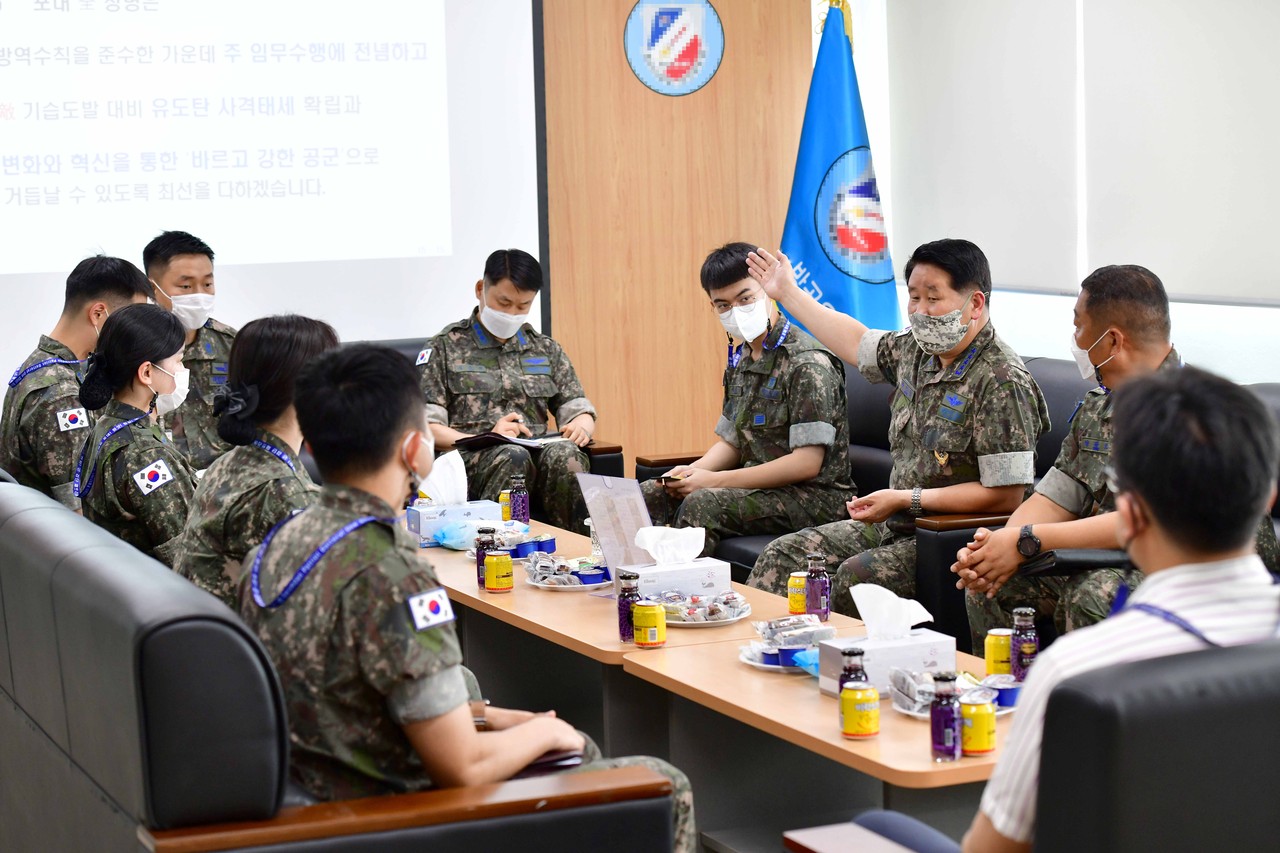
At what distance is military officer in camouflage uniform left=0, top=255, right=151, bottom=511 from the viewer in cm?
428

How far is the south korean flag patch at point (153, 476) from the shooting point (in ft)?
11.1

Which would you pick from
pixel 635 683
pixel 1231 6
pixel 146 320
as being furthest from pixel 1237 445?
pixel 1231 6

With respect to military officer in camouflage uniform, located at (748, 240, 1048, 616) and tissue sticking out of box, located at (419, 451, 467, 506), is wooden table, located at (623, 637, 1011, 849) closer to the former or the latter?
military officer in camouflage uniform, located at (748, 240, 1048, 616)

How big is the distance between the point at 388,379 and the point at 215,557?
866mm

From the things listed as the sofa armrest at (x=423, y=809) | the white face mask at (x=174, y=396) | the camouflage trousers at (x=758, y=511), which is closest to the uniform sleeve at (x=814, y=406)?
the camouflage trousers at (x=758, y=511)

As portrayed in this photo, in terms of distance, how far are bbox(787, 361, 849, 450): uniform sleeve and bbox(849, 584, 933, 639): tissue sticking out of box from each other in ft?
6.68

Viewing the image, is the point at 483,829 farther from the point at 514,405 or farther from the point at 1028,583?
the point at 514,405

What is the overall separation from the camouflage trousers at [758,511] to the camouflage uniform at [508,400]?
32.4 inches

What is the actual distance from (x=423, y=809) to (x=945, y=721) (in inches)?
30.9

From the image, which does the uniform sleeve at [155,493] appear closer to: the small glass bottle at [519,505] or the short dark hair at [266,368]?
the short dark hair at [266,368]

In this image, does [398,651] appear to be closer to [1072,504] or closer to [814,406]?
[1072,504]

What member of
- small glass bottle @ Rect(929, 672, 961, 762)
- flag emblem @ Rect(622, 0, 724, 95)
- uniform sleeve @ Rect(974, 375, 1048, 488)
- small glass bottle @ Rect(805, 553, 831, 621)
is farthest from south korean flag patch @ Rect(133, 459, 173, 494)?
flag emblem @ Rect(622, 0, 724, 95)

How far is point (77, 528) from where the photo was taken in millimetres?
2484

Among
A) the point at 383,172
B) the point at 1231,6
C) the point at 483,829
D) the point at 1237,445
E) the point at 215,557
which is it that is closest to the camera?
the point at 1237,445
